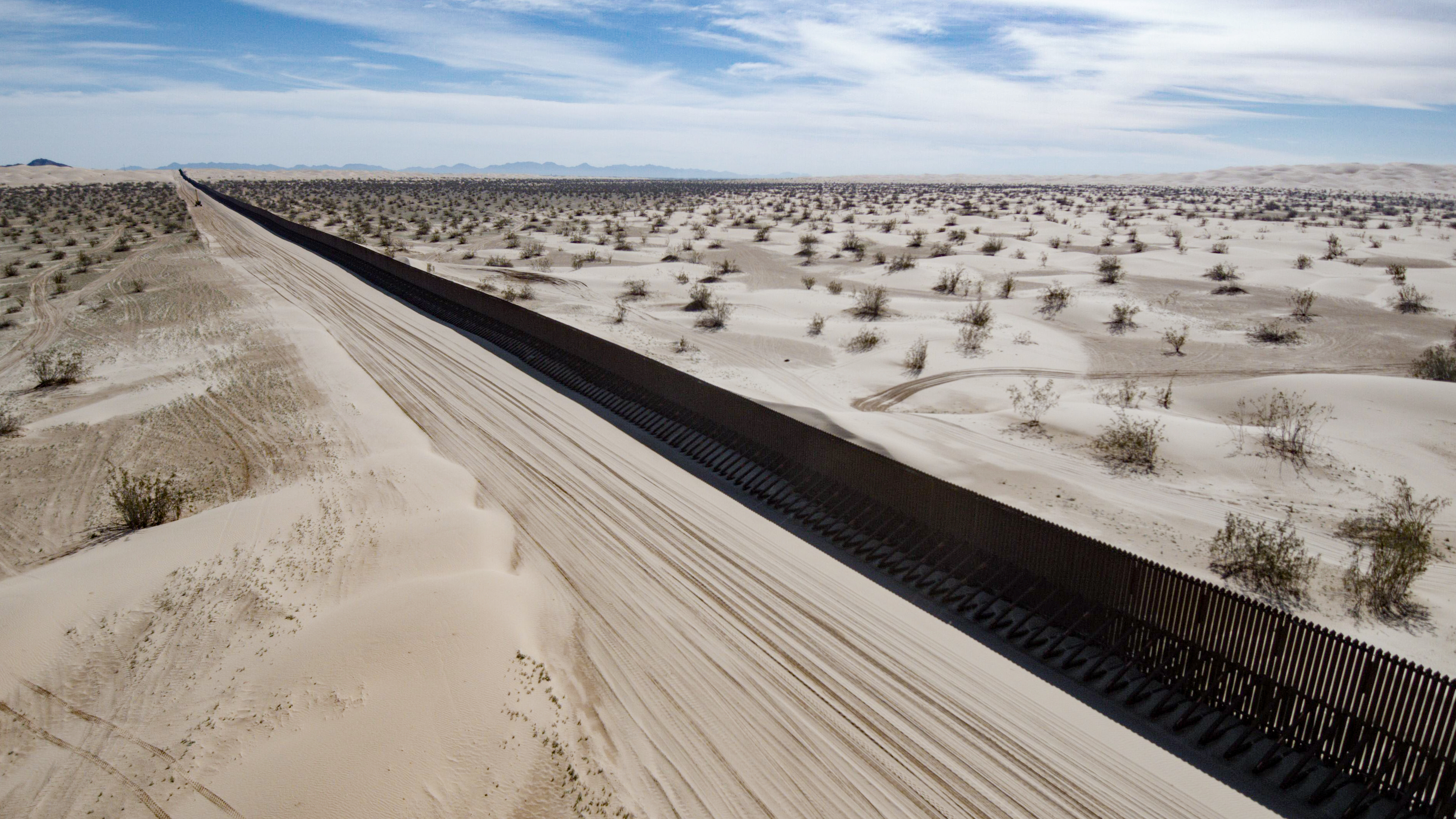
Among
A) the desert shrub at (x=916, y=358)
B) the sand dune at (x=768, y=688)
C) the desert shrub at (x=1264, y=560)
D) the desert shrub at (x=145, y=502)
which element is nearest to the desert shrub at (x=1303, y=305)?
the desert shrub at (x=916, y=358)

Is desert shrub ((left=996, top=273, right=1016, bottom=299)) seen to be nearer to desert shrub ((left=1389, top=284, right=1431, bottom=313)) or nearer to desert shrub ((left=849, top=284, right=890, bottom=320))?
desert shrub ((left=849, top=284, right=890, bottom=320))

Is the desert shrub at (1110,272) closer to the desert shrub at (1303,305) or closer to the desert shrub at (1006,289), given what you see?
the desert shrub at (1006,289)

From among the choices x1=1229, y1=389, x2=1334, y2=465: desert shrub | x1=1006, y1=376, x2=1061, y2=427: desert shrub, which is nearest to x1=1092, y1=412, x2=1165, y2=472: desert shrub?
x1=1006, y1=376, x2=1061, y2=427: desert shrub

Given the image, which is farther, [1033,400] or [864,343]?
[864,343]

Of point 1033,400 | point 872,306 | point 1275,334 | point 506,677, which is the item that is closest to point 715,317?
point 872,306

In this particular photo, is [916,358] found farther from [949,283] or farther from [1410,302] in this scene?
[1410,302]

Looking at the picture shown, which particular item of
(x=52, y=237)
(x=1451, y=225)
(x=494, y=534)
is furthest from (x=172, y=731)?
(x=1451, y=225)
